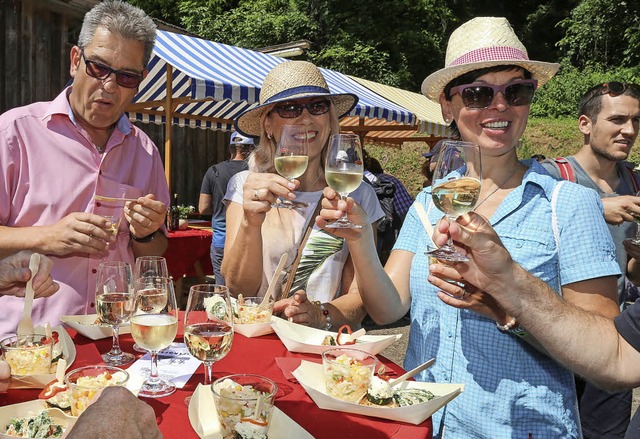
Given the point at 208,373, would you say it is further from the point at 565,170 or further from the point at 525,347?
the point at 565,170

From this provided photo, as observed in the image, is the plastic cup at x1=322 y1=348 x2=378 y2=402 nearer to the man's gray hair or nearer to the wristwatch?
the wristwatch

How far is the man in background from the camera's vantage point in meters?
5.26

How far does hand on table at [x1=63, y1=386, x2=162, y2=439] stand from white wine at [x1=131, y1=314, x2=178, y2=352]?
0.57 m

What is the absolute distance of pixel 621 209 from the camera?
324cm

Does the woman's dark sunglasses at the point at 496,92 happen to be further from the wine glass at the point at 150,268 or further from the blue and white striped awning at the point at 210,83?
the blue and white striped awning at the point at 210,83

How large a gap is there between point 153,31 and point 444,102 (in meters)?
1.76

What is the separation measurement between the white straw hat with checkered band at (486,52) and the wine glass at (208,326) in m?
1.39

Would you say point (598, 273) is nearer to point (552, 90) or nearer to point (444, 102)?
point (444, 102)

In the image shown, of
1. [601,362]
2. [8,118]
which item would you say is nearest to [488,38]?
[601,362]

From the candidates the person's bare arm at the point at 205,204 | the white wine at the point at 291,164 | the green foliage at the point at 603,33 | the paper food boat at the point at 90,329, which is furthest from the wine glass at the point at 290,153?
the green foliage at the point at 603,33

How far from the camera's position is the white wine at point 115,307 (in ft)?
6.19

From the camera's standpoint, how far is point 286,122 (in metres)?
2.84

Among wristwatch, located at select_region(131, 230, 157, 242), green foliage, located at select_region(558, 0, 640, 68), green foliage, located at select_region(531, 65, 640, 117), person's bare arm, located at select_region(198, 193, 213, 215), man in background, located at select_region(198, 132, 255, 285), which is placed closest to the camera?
wristwatch, located at select_region(131, 230, 157, 242)

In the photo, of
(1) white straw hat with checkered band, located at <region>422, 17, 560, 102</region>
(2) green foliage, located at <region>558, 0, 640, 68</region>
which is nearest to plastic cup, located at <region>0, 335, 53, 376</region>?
(1) white straw hat with checkered band, located at <region>422, 17, 560, 102</region>
